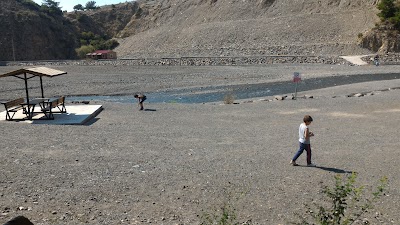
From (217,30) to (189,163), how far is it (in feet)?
226

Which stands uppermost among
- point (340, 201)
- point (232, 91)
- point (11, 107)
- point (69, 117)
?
point (340, 201)

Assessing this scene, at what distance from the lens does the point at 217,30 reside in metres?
77.1

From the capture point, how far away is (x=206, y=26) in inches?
3172

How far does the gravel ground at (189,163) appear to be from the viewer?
7.10 m

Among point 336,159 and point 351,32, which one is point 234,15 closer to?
point 351,32

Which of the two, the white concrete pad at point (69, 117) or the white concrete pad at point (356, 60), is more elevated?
the white concrete pad at point (356, 60)

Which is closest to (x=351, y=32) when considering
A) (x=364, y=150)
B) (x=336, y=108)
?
(x=336, y=108)

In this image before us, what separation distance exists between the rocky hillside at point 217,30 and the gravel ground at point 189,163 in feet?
153

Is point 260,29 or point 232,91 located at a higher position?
point 260,29

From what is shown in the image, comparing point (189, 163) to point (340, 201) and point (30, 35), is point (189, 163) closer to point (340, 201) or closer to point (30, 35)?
point (340, 201)

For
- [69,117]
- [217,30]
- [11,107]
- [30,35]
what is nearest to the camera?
[69,117]

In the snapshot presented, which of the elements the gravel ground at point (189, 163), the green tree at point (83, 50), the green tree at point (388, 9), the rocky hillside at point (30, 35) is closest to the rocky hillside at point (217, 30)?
the rocky hillside at point (30, 35)

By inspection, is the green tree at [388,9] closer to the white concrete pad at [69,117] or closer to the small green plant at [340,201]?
→ the white concrete pad at [69,117]

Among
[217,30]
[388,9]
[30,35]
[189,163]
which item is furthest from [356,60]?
[30,35]
